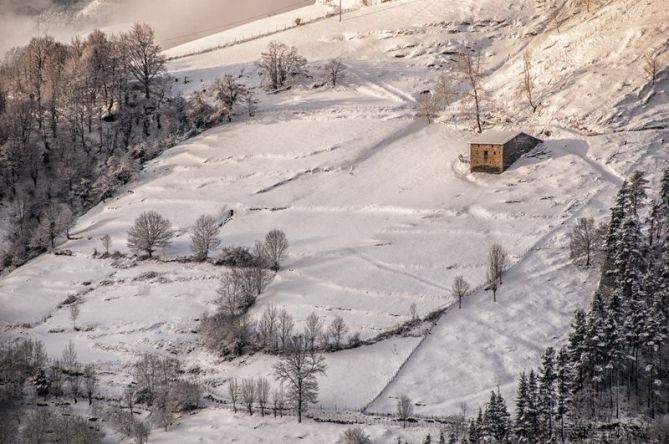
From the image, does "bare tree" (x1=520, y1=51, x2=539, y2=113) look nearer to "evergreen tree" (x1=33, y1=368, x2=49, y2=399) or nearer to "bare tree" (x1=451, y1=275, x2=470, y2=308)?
"bare tree" (x1=451, y1=275, x2=470, y2=308)

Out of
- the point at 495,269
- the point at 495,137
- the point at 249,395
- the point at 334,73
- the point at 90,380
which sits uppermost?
the point at 334,73

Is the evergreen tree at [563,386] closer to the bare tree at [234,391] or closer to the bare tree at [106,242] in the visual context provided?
the bare tree at [234,391]

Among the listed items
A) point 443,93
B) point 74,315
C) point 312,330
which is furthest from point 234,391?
point 443,93

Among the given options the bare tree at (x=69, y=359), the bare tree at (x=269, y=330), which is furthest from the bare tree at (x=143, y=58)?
the bare tree at (x=269, y=330)

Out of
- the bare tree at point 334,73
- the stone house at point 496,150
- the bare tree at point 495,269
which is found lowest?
the bare tree at point 495,269

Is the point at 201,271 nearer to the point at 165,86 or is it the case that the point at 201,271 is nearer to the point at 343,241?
the point at 343,241

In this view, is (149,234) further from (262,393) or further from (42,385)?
(262,393)
